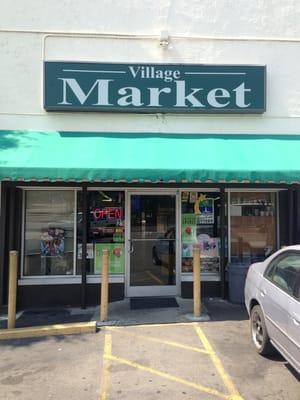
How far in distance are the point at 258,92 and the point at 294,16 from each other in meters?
1.99

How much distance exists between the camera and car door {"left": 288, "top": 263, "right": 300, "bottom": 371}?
4254 millimetres

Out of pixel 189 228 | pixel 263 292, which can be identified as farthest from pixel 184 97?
pixel 263 292

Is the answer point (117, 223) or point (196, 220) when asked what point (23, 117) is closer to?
point (117, 223)

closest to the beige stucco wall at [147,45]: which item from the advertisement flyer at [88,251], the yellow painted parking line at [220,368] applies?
the advertisement flyer at [88,251]

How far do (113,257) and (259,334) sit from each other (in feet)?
12.9

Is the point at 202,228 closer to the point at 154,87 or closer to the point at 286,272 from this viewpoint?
the point at 154,87

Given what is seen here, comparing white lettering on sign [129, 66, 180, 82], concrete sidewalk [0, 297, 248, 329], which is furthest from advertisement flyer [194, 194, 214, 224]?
white lettering on sign [129, 66, 180, 82]

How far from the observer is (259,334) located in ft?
18.9

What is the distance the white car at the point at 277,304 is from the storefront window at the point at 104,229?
3.41m

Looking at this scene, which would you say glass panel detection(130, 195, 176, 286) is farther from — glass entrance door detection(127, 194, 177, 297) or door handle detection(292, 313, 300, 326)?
door handle detection(292, 313, 300, 326)

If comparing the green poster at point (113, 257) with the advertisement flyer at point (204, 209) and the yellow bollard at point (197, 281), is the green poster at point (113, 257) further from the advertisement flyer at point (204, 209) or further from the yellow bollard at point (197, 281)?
the yellow bollard at point (197, 281)

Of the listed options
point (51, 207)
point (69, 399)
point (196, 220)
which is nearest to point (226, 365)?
point (69, 399)

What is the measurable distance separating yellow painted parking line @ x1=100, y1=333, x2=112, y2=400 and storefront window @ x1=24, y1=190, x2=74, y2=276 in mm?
2746

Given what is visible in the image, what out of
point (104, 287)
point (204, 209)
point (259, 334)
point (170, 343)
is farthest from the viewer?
point (204, 209)
